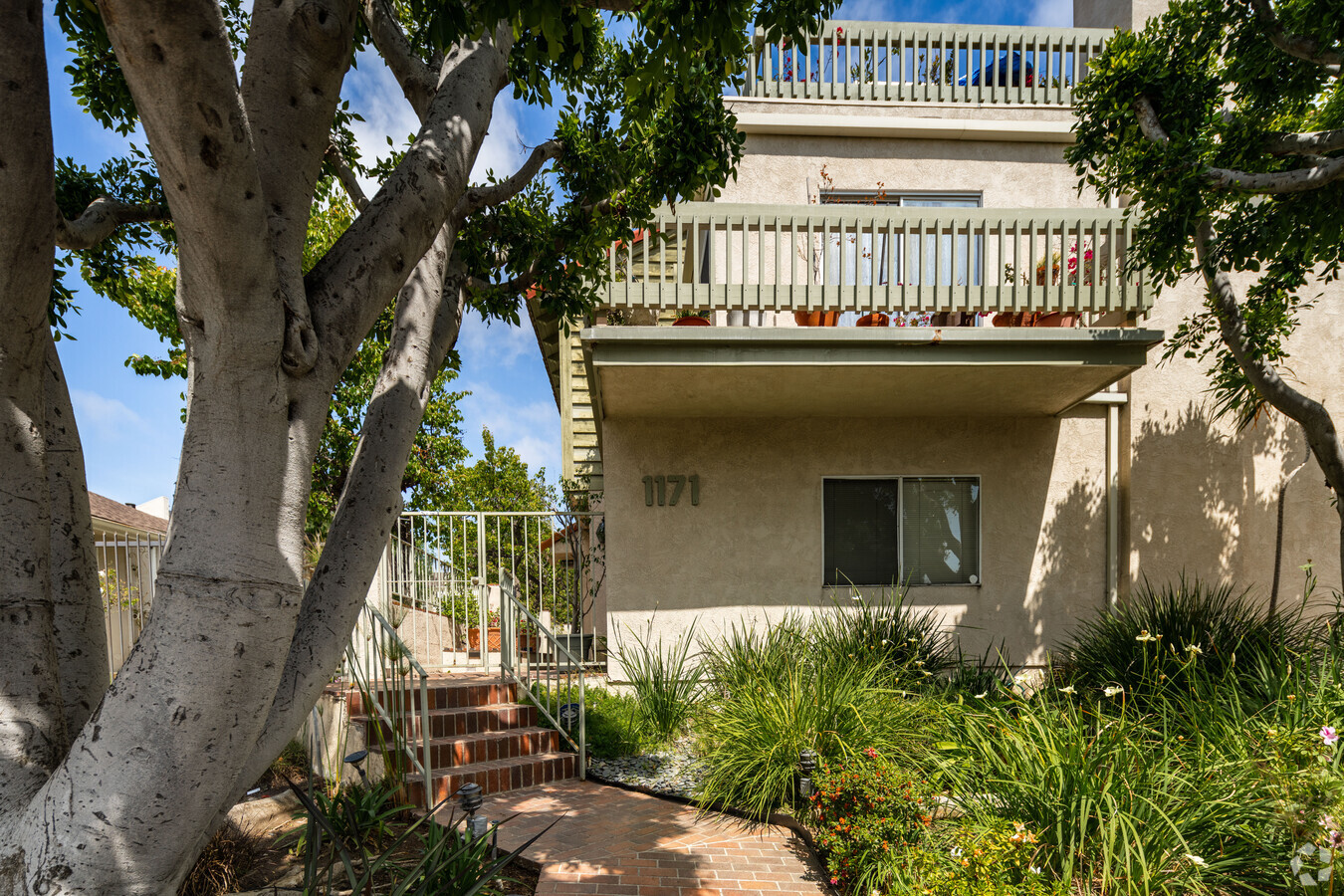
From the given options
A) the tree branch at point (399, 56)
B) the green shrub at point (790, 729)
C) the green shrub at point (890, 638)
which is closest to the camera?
the tree branch at point (399, 56)

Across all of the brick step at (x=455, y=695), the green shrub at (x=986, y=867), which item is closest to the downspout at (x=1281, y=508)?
the green shrub at (x=986, y=867)

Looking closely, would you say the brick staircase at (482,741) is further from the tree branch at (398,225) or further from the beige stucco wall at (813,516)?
the tree branch at (398,225)

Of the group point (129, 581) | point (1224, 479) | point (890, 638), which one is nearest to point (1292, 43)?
point (1224, 479)

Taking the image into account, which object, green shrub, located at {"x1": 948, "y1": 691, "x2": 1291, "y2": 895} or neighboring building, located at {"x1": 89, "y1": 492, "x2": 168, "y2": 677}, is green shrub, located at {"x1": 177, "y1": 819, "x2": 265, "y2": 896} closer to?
neighboring building, located at {"x1": 89, "y1": 492, "x2": 168, "y2": 677}

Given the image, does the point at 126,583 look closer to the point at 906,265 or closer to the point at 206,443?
the point at 206,443

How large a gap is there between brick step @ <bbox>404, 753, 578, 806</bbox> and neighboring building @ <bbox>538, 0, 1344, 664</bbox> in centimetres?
204

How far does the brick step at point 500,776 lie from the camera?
5.06 metres

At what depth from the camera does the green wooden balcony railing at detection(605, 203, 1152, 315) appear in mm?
6504

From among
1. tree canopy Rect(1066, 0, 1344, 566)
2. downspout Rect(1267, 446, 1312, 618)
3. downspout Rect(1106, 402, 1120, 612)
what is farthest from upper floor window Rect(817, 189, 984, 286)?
downspout Rect(1267, 446, 1312, 618)

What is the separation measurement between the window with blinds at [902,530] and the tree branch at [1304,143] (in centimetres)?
403

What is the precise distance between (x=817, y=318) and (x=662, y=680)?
3.89 metres

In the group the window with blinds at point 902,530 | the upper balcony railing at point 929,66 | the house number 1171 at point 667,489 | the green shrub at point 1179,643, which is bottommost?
the green shrub at point 1179,643

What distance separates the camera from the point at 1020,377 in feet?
21.8

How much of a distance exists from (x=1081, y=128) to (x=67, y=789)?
7.73 metres
